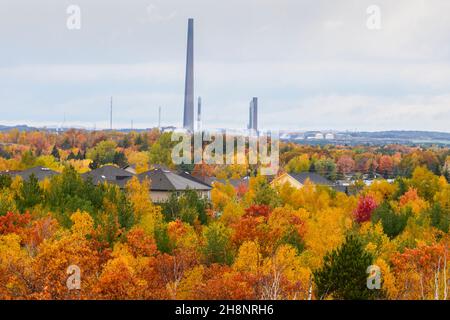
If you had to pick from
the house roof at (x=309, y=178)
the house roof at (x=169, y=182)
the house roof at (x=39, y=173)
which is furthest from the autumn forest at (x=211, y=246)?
the house roof at (x=309, y=178)

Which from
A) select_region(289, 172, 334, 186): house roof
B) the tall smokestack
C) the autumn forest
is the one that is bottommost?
select_region(289, 172, 334, 186): house roof

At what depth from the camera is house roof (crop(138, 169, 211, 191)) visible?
7552cm

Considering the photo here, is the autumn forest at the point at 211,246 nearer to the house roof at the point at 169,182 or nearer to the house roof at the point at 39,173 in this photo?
the house roof at the point at 169,182

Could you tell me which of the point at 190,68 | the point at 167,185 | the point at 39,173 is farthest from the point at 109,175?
the point at 190,68

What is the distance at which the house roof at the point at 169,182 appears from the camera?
248 ft

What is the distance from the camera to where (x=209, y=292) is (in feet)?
107

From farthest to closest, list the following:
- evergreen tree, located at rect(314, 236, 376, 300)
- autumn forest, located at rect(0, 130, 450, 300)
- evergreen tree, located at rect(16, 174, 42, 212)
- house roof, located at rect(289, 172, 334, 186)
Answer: house roof, located at rect(289, 172, 334, 186), evergreen tree, located at rect(16, 174, 42, 212), evergreen tree, located at rect(314, 236, 376, 300), autumn forest, located at rect(0, 130, 450, 300)

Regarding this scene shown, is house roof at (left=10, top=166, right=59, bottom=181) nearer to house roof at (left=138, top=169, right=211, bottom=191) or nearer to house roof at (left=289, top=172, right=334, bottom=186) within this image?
A: house roof at (left=138, top=169, right=211, bottom=191)

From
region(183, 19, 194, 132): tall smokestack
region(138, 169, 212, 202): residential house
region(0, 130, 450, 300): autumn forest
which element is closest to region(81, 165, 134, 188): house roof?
region(138, 169, 212, 202): residential house

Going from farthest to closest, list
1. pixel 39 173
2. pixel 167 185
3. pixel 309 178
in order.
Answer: pixel 309 178 → pixel 39 173 → pixel 167 185

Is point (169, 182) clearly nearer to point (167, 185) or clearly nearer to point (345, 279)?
point (167, 185)

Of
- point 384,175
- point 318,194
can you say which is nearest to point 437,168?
point 384,175

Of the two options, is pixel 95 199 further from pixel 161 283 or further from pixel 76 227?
pixel 161 283

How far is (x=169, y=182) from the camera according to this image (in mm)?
76500
